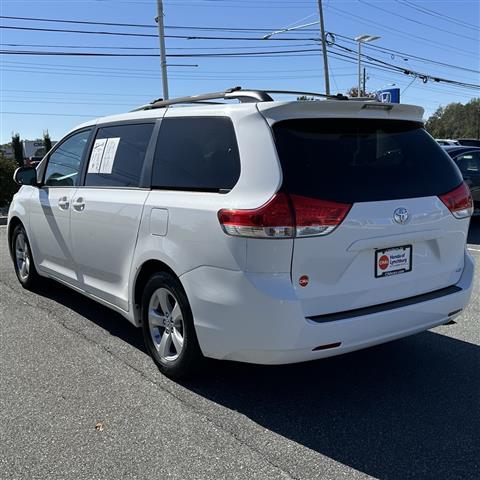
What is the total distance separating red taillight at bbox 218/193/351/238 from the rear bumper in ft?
0.80

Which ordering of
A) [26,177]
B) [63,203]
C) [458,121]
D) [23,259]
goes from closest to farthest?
[63,203] → [26,177] → [23,259] → [458,121]

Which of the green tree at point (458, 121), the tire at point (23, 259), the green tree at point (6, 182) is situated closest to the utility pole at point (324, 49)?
the green tree at point (6, 182)

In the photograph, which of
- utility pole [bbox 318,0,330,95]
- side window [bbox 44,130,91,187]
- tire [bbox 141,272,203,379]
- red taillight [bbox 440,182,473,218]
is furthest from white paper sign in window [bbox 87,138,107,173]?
utility pole [bbox 318,0,330,95]

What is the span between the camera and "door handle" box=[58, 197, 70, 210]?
16.4ft

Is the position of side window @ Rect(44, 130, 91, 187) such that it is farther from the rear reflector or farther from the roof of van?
the rear reflector

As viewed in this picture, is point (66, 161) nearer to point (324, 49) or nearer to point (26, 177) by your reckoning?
point (26, 177)

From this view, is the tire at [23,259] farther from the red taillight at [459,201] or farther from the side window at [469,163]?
the side window at [469,163]

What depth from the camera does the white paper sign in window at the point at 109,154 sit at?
452cm

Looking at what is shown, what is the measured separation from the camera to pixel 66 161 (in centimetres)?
534

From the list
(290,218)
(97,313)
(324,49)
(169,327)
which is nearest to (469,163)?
(97,313)

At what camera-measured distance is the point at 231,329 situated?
3.20 meters

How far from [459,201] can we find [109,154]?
8.96ft

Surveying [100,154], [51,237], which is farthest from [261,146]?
[51,237]

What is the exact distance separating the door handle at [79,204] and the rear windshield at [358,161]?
7.17 feet
